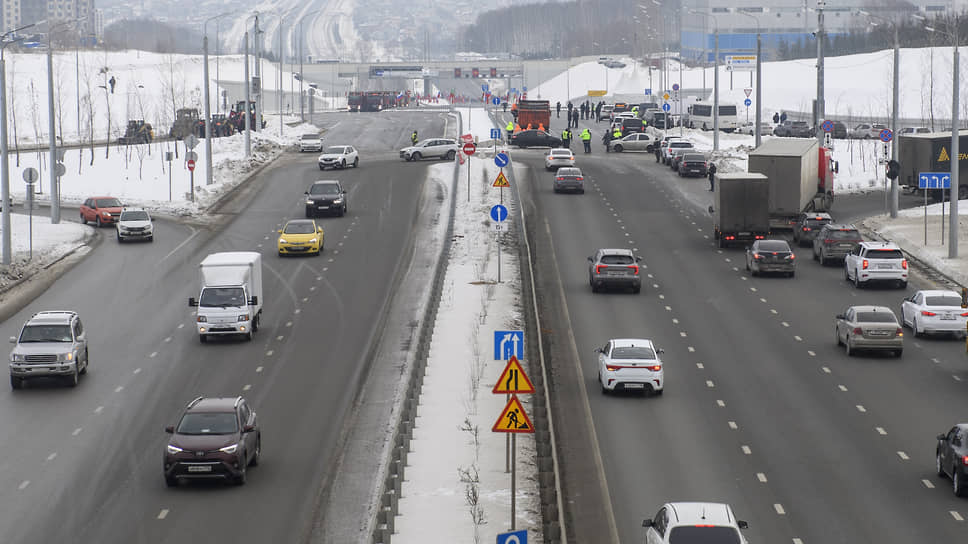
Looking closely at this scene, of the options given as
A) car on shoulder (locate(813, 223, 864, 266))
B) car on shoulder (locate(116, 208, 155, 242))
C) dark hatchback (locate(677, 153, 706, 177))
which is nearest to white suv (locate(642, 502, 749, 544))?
car on shoulder (locate(813, 223, 864, 266))

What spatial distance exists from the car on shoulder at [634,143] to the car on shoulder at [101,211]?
3588 cm

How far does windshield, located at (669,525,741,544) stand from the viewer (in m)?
17.1

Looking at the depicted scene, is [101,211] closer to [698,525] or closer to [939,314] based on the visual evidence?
[939,314]

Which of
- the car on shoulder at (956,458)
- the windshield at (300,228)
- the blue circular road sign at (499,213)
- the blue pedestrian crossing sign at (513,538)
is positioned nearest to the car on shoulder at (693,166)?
the windshield at (300,228)

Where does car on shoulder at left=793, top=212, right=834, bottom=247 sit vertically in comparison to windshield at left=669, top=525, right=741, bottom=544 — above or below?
above

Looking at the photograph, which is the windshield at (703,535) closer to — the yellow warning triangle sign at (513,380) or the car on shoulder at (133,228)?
the yellow warning triangle sign at (513,380)

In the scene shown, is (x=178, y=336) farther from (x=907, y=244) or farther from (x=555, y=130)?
(x=555, y=130)

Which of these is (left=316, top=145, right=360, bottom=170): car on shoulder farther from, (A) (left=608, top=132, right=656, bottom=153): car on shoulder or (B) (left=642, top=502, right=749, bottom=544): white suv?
(B) (left=642, top=502, right=749, bottom=544): white suv

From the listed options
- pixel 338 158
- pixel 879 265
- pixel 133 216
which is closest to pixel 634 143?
pixel 338 158

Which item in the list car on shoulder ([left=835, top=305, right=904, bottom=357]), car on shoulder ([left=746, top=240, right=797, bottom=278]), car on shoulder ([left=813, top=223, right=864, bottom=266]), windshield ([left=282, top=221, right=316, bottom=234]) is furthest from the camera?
windshield ([left=282, top=221, right=316, bottom=234])

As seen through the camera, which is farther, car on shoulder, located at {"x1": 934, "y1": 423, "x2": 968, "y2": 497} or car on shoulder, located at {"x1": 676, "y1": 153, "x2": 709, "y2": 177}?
car on shoulder, located at {"x1": 676, "y1": 153, "x2": 709, "y2": 177}

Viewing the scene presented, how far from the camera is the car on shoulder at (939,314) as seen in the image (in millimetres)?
36750

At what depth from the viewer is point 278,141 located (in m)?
90.1

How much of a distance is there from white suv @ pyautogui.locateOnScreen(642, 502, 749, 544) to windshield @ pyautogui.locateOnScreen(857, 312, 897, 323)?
18.0 meters
